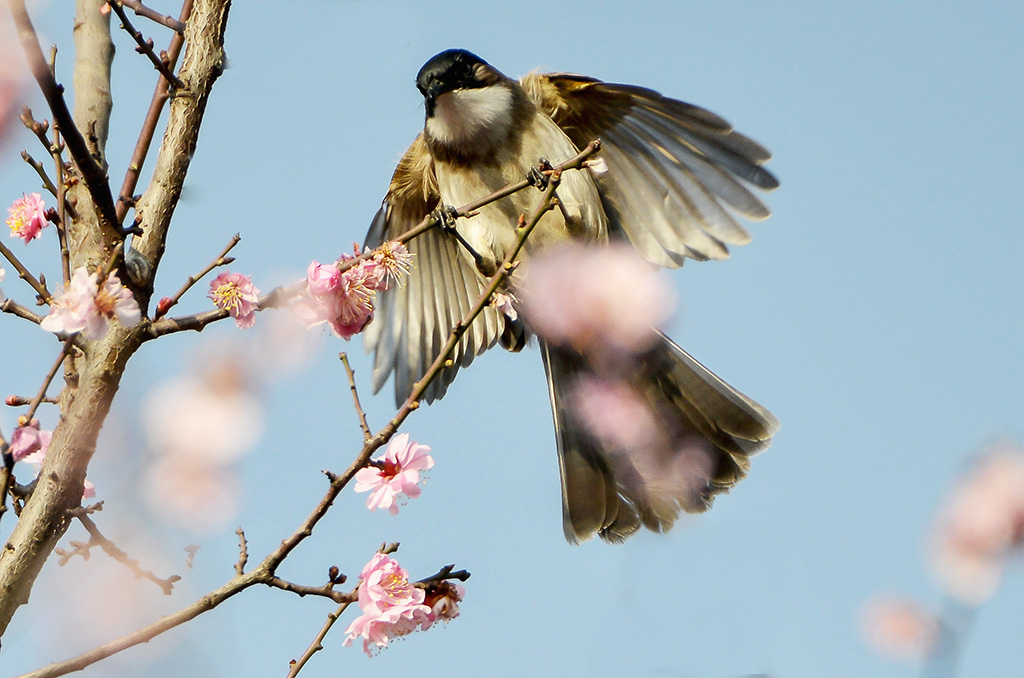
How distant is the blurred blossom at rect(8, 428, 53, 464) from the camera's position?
98.1 inches

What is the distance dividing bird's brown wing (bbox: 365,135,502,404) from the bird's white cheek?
14.2 inches

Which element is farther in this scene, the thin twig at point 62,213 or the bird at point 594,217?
the bird at point 594,217

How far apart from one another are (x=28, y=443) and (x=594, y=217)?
11.6 feet

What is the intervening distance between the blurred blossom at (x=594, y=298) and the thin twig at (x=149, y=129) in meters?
3.06

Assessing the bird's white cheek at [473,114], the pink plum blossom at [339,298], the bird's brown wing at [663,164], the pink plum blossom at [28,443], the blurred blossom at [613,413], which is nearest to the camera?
the pink plum blossom at [28,443]

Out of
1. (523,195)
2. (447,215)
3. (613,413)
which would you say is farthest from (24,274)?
(613,413)

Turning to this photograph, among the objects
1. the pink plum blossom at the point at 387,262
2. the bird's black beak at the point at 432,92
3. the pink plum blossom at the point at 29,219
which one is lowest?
the pink plum blossom at the point at 387,262

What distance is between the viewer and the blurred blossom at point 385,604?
2615 millimetres

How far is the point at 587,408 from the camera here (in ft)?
19.1

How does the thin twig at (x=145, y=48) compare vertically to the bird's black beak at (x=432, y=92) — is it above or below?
below

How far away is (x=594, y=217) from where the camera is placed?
17.9ft

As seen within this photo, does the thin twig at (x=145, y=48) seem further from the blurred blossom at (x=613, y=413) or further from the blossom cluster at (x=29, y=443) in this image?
the blurred blossom at (x=613, y=413)

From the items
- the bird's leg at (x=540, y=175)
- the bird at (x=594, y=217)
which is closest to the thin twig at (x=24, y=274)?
the bird's leg at (x=540, y=175)

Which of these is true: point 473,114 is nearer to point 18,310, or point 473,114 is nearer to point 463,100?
point 463,100
